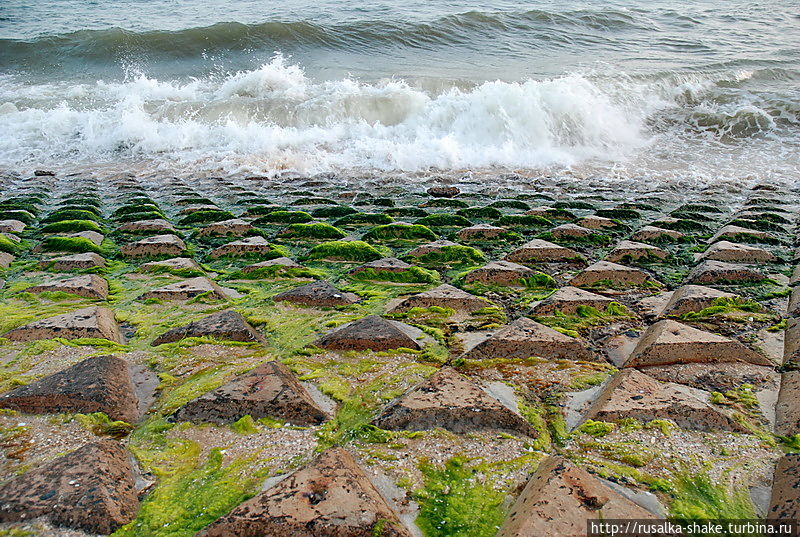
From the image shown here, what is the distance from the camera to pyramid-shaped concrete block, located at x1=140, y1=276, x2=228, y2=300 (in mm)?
3387

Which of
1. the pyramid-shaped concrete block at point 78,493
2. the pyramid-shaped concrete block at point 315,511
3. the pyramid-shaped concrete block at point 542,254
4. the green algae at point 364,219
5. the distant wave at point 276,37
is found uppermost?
the distant wave at point 276,37

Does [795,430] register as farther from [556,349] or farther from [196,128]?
[196,128]

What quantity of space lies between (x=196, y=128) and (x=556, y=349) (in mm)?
9755

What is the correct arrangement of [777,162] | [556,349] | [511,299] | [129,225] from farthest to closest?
1. [777,162]
2. [129,225]
3. [511,299]
4. [556,349]

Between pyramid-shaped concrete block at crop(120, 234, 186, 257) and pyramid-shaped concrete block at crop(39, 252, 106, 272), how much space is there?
0.26 meters

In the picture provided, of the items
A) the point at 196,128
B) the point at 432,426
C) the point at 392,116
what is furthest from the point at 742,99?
the point at 432,426

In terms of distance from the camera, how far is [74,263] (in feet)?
13.3

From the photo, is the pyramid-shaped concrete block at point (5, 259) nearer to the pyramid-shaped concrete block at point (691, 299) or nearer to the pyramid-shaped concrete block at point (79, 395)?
the pyramid-shaped concrete block at point (79, 395)

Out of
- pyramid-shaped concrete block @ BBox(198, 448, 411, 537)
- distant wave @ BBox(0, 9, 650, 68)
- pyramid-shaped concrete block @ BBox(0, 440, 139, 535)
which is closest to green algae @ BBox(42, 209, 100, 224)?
pyramid-shaped concrete block @ BBox(0, 440, 139, 535)

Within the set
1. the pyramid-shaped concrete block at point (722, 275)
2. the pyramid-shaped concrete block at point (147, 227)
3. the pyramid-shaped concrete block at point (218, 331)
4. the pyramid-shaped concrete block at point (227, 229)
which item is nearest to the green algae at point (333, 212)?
the pyramid-shaped concrete block at point (227, 229)

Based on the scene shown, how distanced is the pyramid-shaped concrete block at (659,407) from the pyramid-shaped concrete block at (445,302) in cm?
112

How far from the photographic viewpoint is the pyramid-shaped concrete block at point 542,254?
4133mm

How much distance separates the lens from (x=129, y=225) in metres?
5.19

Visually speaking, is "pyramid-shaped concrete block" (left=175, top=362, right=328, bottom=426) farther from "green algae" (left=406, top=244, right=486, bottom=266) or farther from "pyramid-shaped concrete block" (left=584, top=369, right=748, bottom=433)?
"green algae" (left=406, top=244, right=486, bottom=266)
